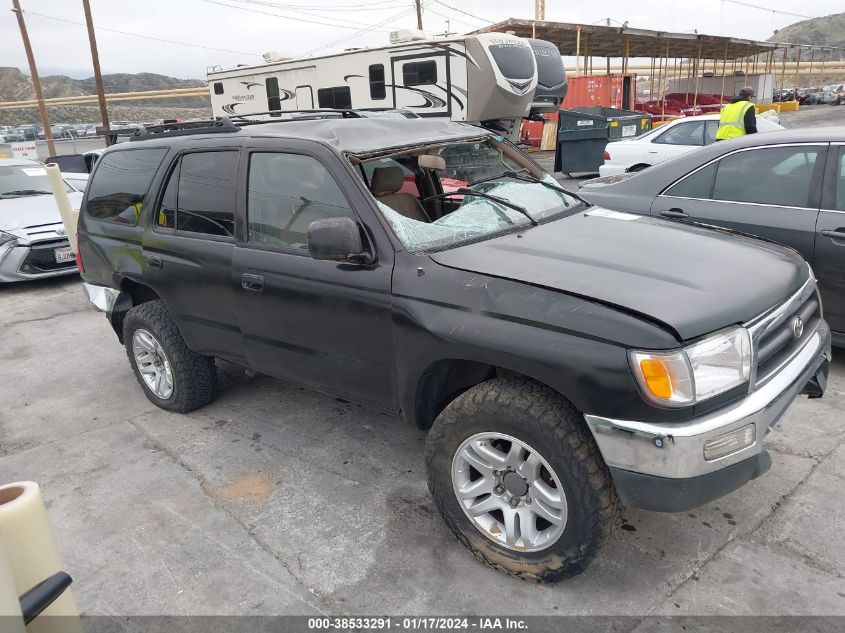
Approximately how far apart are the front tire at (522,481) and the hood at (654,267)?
1.51ft

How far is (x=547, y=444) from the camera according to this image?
7.95ft

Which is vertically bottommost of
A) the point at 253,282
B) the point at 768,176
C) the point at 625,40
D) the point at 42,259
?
the point at 42,259

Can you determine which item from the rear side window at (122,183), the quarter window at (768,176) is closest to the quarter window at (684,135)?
the quarter window at (768,176)

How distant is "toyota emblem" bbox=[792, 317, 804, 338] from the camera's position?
2756 millimetres

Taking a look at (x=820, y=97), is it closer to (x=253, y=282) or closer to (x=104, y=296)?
(x=104, y=296)

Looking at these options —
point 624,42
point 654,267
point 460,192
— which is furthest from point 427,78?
point 624,42

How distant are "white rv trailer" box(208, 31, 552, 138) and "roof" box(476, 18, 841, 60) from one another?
5079 millimetres

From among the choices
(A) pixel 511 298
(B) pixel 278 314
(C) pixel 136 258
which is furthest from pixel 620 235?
(C) pixel 136 258

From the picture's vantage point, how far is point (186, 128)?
14.4ft

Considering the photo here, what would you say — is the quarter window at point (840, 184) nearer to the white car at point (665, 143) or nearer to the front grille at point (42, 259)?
the white car at point (665, 143)

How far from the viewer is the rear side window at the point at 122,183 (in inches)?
165

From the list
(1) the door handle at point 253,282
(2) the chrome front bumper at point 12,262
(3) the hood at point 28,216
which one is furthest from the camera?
(3) the hood at point 28,216

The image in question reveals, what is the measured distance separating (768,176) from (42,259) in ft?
26.2

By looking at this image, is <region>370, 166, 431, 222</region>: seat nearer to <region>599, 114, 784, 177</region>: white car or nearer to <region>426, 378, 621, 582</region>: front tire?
<region>426, 378, 621, 582</region>: front tire
